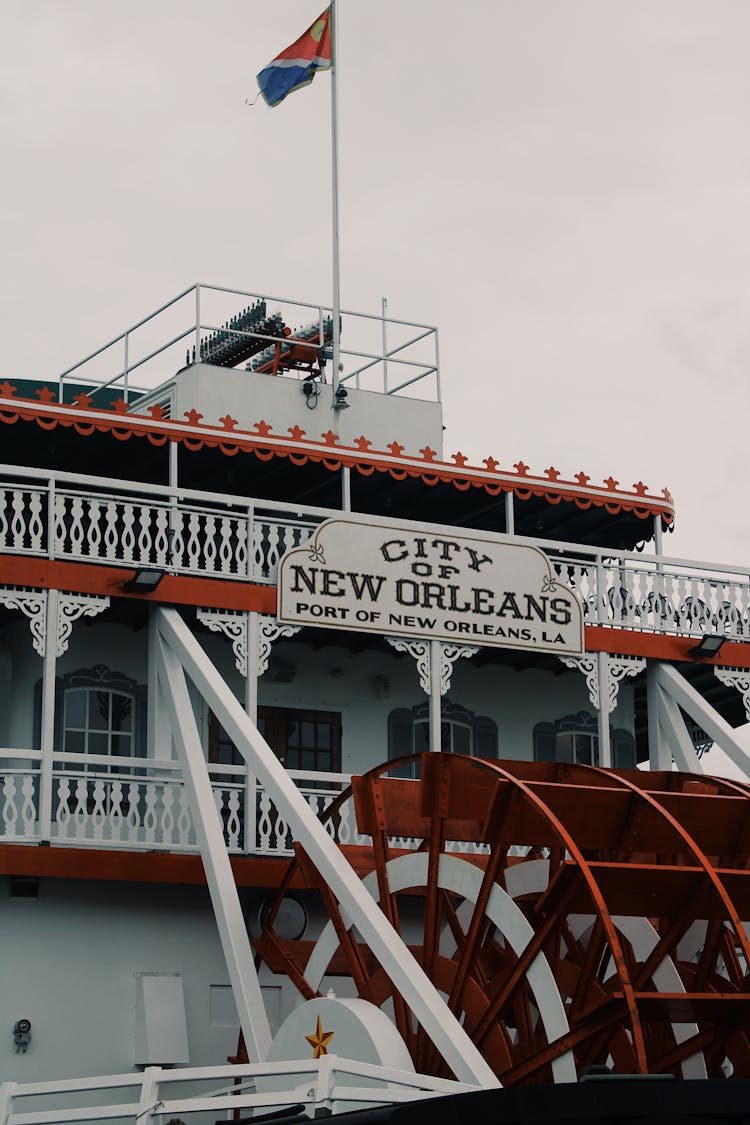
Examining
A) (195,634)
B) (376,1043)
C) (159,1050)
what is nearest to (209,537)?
(195,634)

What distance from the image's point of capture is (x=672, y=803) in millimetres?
12953

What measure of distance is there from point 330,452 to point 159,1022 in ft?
17.4

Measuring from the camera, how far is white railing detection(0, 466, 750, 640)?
14234 mm

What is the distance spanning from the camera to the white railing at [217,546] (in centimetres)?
1423

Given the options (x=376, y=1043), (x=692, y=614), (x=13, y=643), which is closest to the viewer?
(x=376, y=1043)

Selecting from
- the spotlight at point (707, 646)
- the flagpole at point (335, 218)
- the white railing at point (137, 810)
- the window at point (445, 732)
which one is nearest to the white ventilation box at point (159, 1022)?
the white railing at point (137, 810)

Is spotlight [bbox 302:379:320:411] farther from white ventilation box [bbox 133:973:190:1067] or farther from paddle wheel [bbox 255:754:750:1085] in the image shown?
white ventilation box [bbox 133:973:190:1067]

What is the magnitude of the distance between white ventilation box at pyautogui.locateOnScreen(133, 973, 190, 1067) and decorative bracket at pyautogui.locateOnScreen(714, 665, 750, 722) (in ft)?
19.1

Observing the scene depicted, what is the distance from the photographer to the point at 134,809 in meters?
13.7

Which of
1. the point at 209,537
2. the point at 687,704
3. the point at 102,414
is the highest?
the point at 102,414

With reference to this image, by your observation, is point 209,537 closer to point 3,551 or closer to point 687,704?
point 3,551

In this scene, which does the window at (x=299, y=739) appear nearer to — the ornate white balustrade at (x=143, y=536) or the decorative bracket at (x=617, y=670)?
the ornate white balustrade at (x=143, y=536)

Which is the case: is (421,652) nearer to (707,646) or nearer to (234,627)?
(234,627)

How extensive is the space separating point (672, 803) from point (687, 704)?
3.24m
